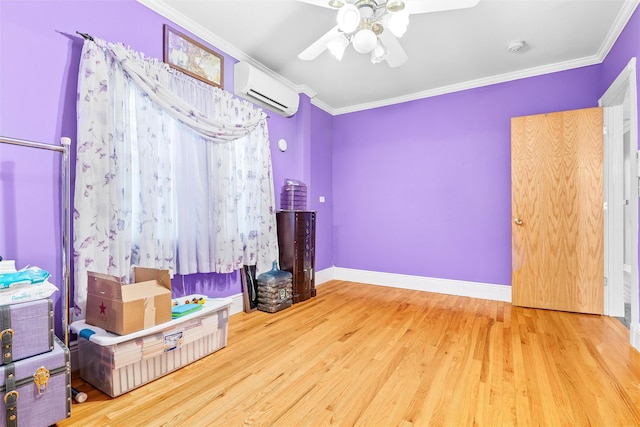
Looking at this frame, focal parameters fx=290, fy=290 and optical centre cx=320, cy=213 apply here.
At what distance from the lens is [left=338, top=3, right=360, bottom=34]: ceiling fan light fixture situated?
167 cm

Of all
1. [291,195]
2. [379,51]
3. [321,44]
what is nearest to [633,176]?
[379,51]

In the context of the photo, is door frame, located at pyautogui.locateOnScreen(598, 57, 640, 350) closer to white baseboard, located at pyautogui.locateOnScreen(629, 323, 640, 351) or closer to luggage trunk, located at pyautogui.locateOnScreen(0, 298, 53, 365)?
white baseboard, located at pyautogui.locateOnScreen(629, 323, 640, 351)

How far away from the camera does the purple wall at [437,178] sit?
340cm

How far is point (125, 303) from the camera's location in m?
1.61

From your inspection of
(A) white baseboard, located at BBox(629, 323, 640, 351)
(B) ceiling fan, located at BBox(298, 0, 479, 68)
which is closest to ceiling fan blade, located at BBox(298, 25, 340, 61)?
(B) ceiling fan, located at BBox(298, 0, 479, 68)

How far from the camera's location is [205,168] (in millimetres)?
2605

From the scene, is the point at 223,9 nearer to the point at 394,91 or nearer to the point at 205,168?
the point at 205,168

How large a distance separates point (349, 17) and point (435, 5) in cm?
51

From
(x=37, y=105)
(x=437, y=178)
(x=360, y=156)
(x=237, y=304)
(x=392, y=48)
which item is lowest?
(x=237, y=304)

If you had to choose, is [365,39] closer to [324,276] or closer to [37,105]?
[37,105]

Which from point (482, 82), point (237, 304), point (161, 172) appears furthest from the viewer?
point (482, 82)

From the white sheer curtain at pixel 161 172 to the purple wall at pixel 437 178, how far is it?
5.71 feet

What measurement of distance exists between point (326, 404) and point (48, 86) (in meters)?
2.46

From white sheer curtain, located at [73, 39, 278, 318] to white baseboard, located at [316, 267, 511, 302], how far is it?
1.71 meters
